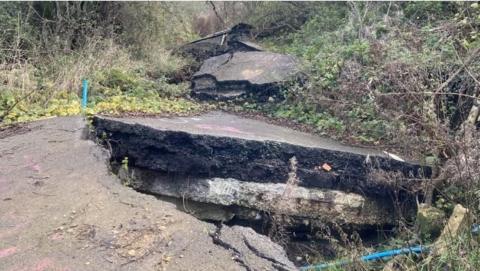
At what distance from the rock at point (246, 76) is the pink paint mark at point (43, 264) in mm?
5848

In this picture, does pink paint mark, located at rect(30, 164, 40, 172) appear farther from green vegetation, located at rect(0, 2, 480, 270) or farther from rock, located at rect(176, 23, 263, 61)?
rock, located at rect(176, 23, 263, 61)

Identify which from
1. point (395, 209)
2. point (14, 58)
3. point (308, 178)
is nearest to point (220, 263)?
point (308, 178)

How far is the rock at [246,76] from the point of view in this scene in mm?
8211

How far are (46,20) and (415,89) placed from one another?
6.82m

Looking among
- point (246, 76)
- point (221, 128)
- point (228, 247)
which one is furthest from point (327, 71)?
point (228, 247)

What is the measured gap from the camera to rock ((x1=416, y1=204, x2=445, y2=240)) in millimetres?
4275

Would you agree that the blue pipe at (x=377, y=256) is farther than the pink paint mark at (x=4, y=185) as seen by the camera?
Yes

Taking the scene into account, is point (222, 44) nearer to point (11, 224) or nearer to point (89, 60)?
point (89, 60)

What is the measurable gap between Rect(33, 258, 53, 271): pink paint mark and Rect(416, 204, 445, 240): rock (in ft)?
10.5

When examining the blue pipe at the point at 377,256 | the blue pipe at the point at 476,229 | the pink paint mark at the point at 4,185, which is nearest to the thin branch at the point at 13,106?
the pink paint mark at the point at 4,185

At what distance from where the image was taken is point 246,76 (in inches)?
341

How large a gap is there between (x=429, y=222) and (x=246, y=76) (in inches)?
198

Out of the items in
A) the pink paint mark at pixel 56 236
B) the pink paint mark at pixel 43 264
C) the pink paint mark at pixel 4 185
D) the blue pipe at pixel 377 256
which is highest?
the pink paint mark at pixel 4 185

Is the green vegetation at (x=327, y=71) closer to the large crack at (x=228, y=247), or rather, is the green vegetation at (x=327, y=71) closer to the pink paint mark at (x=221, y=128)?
the pink paint mark at (x=221, y=128)
